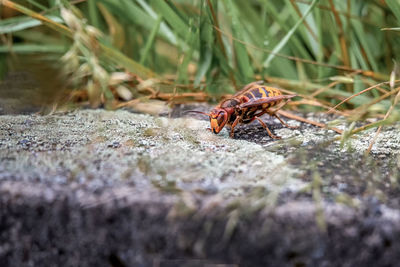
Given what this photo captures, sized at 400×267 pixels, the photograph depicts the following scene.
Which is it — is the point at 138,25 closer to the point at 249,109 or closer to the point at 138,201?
the point at 249,109

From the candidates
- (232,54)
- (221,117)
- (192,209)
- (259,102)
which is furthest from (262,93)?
(192,209)

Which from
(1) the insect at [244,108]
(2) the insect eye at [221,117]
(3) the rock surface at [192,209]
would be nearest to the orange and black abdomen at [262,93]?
(1) the insect at [244,108]

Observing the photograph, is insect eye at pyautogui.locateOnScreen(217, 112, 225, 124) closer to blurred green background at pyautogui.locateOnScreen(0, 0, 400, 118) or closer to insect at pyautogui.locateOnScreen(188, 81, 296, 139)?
insect at pyautogui.locateOnScreen(188, 81, 296, 139)

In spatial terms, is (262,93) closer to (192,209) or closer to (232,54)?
(232,54)

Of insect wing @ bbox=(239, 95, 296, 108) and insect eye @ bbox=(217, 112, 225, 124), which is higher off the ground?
insect wing @ bbox=(239, 95, 296, 108)

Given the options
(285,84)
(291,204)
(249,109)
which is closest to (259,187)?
(291,204)

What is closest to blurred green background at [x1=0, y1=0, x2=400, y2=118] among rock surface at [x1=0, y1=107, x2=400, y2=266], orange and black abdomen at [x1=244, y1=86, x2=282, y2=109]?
orange and black abdomen at [x1=244, y1=86, x2=282, y2=109]
